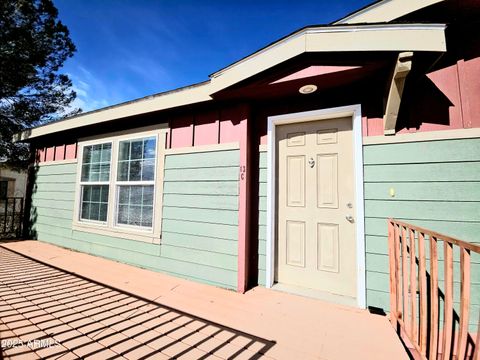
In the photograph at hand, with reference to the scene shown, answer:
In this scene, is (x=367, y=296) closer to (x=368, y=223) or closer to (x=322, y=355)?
(x=368, y=223)

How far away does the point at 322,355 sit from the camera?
1.66 m

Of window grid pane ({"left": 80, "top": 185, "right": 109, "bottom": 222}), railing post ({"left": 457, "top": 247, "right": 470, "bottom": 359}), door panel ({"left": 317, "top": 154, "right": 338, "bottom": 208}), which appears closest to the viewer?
railing post ({"left": 457, "top": 247, "right": 470, "bottom": 359})

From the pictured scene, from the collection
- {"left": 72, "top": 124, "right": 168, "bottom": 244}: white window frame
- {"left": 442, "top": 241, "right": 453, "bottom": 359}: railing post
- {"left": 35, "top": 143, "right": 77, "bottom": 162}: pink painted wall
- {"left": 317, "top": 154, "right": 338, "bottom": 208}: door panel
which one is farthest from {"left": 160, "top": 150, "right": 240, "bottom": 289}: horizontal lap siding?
{"left": 35, "top": 143, "right": 77, "bottom": 162}: pink painted wall

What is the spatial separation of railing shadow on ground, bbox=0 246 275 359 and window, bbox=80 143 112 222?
1.69m

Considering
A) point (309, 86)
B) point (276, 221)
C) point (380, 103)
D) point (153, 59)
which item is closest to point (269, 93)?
point (309, 86)

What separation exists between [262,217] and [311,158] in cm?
89

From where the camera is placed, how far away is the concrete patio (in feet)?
5.46

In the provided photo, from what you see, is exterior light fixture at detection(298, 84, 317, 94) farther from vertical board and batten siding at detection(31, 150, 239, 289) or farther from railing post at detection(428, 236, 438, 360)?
railing post at detection(428, 236, 438, 360)

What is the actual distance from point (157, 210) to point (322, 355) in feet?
8.77

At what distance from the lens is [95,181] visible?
4402 mm

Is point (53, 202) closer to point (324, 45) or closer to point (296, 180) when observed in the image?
point (296, 180)

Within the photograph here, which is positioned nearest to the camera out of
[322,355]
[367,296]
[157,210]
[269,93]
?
[322,355]

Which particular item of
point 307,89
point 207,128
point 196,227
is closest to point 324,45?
point 307,89

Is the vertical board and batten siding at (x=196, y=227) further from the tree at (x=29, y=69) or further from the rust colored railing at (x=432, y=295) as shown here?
the tree at (x=29, y=69)
